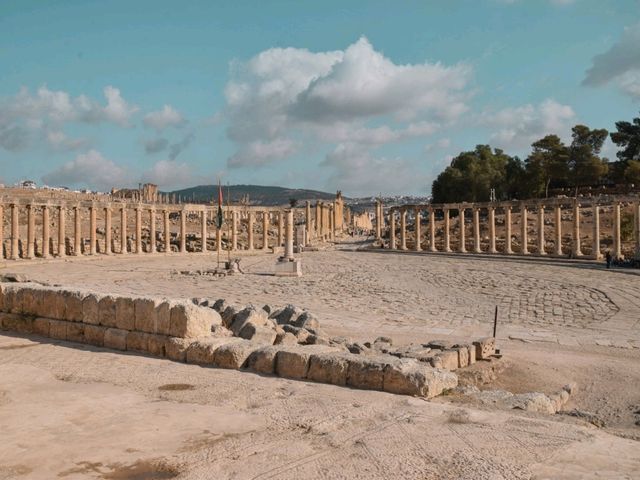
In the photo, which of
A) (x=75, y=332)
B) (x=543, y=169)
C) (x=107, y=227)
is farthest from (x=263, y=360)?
(x=543, y=169)

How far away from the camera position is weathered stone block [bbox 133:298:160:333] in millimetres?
9906

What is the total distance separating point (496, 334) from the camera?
1393 cm

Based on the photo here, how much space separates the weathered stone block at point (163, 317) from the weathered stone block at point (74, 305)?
2122mm

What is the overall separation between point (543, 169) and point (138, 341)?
189ft

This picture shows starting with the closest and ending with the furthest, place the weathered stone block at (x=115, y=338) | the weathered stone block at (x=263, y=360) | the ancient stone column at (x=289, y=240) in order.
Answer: the weathered stone block at (x=263, y=360), the weathered stone block at (x=115, y=338), the ancient stone column at (x=289, y=240)

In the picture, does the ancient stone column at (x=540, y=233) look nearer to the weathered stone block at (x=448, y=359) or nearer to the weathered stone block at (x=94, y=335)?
the weathered stone block at (x=448, y=359)

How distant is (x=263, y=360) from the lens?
28.3ft

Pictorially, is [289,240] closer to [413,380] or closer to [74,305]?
[74,305]

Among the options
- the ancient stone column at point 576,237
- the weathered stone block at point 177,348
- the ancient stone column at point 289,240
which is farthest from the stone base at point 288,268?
the ancient stone column at point 576,237

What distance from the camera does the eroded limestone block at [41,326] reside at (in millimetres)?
11430

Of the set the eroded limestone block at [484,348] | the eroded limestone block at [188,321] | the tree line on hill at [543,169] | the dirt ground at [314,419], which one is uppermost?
the tree line on hill at [543,169]

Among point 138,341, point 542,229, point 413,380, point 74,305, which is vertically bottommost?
point 413,380

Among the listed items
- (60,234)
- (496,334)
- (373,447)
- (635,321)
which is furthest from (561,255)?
(373,447)

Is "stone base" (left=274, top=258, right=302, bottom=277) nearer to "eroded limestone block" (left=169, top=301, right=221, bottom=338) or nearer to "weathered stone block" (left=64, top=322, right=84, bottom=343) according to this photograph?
"weathered stone block" (left=64, top=322, right=84, bottom=343)
